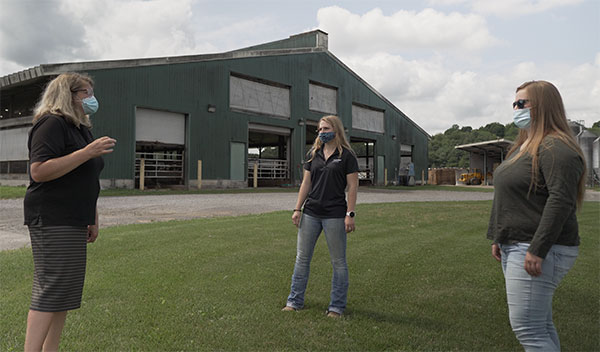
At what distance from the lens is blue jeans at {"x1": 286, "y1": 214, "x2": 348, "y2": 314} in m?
4.18

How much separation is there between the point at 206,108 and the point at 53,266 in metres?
20.5

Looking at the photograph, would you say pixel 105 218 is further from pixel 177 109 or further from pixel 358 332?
pixel 177 109

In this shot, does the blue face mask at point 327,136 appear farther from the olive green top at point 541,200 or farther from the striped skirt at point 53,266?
the striped skirt at point 53,266

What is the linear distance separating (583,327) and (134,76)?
19329 mm

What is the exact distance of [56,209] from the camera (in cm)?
258

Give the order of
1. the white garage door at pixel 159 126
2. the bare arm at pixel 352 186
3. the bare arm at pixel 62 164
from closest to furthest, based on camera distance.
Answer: the bare arm at pixel 62 164, the bare arm at pixel 352 186, the white garage door at pixel 159 126

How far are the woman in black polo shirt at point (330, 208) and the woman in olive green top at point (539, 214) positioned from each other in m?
1.72

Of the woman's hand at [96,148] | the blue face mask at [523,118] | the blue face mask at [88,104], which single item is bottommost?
the woman's hand at [96,148]

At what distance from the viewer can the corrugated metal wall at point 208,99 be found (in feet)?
61.7

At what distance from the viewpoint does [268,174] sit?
2811 centimetres

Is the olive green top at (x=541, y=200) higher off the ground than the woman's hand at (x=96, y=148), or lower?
lower

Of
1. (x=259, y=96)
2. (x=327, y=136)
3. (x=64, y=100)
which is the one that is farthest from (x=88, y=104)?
(x=259, y=96)

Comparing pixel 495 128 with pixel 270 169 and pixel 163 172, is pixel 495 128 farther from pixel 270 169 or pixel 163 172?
pixel 163 172

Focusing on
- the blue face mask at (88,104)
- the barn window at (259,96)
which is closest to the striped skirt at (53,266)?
the blue face mask at (88,104)
